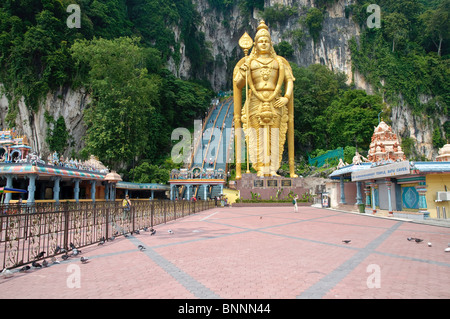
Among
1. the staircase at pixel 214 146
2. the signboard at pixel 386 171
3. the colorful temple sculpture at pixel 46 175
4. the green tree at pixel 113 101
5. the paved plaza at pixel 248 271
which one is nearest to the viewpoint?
the paved plaza at pixel 248 271

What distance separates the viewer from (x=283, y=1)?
60.0 m

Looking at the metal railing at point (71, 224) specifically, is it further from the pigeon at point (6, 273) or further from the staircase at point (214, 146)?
the staircase at point (214, 146)

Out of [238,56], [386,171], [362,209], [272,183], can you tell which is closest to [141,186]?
[272,183]

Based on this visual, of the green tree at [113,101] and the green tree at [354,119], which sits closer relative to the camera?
the green tree at [113,101]

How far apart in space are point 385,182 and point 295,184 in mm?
10000

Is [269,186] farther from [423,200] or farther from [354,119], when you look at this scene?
[354,119]

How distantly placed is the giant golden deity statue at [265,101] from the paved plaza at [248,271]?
18422 millimetres

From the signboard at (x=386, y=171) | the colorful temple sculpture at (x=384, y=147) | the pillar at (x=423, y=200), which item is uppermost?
the colorful temple sculpture at (x=384, y=147)

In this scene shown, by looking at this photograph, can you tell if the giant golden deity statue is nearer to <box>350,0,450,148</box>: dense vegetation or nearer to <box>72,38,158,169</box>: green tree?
<box>72,38,158,169</box>: green tree

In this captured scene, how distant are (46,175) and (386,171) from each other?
19.8 meters

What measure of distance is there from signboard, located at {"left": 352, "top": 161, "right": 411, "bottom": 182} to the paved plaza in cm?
516

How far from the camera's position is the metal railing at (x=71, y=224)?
646 centimetres

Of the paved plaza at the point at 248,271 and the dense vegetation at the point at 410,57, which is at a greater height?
the dense vegetation at the point at 410,57

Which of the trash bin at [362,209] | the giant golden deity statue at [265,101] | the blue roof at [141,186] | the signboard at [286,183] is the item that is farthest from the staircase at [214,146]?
the trash bin at [362,209]
